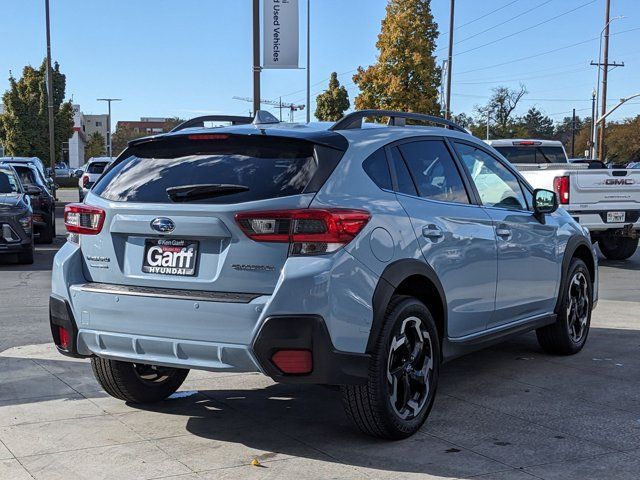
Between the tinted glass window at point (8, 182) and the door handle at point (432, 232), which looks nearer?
the door handle at point (432, 232)

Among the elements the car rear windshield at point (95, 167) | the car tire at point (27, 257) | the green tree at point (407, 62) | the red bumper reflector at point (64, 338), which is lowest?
the car tire at point (27, 257)

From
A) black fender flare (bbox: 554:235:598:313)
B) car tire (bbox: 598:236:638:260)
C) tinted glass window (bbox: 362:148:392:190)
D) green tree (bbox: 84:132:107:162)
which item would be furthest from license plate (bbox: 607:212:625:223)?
green tree (bbox: 84:132:107:162)

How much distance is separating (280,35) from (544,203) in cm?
859

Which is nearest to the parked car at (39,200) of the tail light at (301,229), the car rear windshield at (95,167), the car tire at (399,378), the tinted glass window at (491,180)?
the car rear windshield at (95,167)

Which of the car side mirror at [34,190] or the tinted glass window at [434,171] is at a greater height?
the tinted glass window at [434,171]

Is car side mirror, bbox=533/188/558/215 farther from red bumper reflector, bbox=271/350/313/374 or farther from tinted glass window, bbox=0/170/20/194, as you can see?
tinted glass window, bbox=0/170/20/194

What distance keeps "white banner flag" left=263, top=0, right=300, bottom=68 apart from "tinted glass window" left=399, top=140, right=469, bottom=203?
29.4ft

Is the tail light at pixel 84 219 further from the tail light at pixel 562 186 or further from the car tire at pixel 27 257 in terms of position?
the tail light at pixel 562 186

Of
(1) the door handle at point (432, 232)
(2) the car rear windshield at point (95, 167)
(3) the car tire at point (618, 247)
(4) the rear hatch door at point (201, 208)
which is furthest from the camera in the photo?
(2) the car rear windshield at point (95, 167)

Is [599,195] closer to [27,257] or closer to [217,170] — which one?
[27,257]

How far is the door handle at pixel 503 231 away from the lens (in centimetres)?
574

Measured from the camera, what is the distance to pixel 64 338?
4.79 metres

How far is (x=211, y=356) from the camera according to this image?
4.23m

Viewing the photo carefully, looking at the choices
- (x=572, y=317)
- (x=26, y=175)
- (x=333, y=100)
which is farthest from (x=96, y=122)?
(x=572, y=317)
